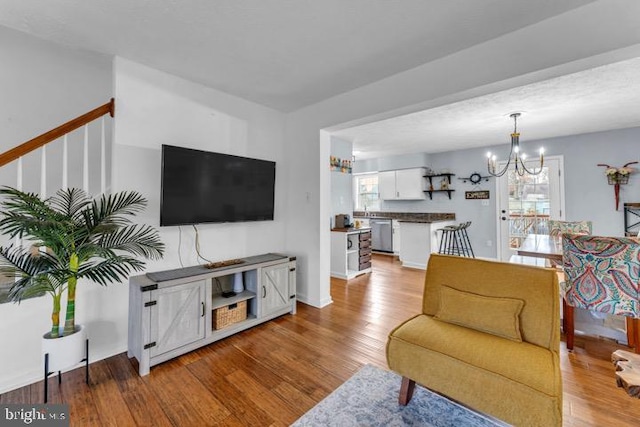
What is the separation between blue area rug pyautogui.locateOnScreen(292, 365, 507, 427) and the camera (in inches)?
60.7

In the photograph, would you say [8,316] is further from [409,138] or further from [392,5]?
[409,138]

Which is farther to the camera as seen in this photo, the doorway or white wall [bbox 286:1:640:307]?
the doorway

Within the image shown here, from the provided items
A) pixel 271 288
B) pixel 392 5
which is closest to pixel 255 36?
pixel 392 5

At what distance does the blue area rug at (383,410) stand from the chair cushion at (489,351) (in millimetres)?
297

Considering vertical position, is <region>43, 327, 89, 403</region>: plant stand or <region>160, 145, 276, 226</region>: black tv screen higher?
<region>160, 145, 276, 226</region>: black tv screen

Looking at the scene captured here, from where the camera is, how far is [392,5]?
1.67 m

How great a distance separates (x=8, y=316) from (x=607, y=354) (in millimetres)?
4484

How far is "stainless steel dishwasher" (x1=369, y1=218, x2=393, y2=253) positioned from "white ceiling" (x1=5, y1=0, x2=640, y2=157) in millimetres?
3655

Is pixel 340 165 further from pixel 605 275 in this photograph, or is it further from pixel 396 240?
pixel 605 275

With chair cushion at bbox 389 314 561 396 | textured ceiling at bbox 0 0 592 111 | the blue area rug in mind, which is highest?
textured ceiling at bbox 0 0 592 111

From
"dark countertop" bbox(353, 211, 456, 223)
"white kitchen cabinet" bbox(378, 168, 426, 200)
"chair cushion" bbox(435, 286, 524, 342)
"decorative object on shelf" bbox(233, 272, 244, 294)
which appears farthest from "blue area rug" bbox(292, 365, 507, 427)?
"white kitchen cabinet" bbox(378, 168, 426, 200)

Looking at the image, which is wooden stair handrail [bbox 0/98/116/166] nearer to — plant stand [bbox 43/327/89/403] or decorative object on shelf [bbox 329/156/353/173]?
plant stand [bbox 43/327/89/403]

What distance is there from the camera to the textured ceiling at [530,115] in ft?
8.85

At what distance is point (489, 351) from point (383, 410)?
2.34 feet
